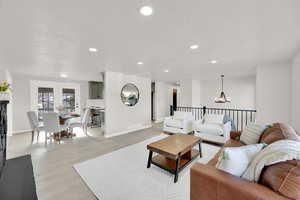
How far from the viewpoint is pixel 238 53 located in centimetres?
271

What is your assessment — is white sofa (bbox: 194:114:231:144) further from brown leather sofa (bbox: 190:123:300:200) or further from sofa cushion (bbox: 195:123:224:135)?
brown leather sofa (bbox: 190:123:300:200)

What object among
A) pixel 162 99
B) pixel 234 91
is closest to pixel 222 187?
pixel 162 99

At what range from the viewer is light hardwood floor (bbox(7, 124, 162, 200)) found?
1.77 metres

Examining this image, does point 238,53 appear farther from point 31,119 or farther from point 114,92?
point 31,119

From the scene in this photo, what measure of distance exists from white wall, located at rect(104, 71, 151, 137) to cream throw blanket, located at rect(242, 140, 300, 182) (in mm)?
3990

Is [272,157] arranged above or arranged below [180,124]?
above

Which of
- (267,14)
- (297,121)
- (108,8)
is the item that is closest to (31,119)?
(108,8)

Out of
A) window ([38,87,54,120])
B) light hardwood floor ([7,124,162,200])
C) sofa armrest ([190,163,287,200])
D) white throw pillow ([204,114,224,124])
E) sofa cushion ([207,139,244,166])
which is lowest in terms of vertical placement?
light hardwood floor ([7,124,162,200])

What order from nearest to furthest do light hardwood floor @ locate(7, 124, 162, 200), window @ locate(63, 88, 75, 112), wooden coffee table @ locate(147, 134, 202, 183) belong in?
light hardwood floor @ locate(7, 124, 162, 200) < wooden coffee table @ locate(147, 134, 202, 183) < window @ locate(63, 88, 75, 112)

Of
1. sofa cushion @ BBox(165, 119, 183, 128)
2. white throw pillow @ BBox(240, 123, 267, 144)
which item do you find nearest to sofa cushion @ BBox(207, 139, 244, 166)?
white throw pillow @ BBox(240, 123, 267, 144)

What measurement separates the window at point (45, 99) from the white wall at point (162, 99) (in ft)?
16.4

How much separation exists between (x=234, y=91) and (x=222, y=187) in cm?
656

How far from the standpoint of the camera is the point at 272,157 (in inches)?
40.9

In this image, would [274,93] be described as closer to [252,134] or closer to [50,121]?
[252,134]
